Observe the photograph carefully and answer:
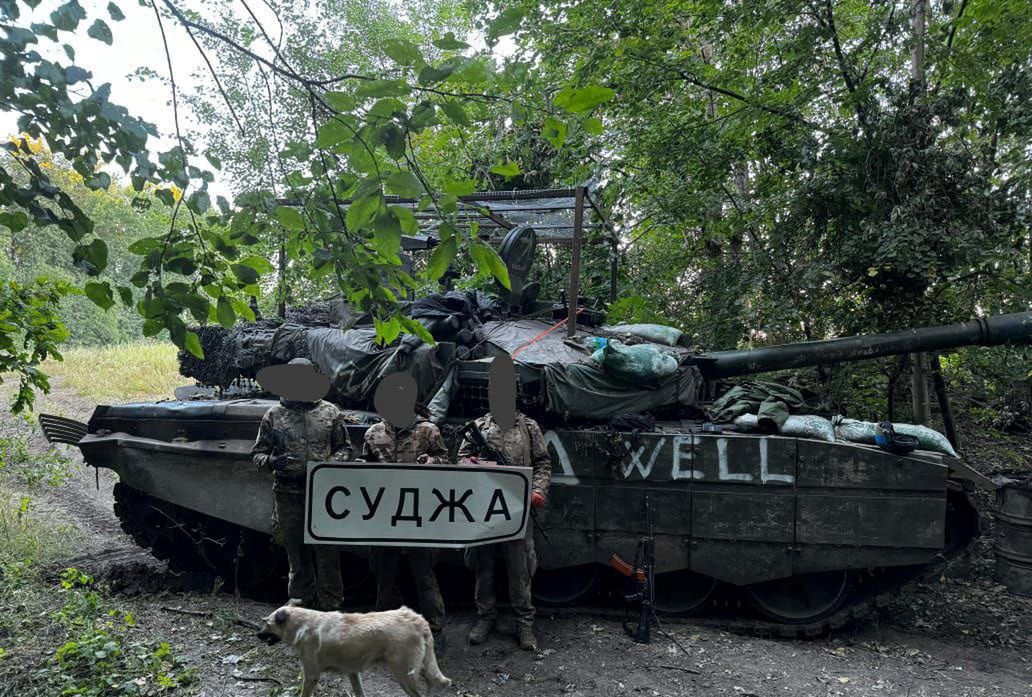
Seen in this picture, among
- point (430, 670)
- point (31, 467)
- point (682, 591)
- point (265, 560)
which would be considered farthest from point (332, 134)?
point (31, 467)

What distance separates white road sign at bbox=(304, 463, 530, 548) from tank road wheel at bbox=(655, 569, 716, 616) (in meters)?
2.51

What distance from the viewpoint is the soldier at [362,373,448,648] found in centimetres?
494

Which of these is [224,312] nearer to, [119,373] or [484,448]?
[484,448]

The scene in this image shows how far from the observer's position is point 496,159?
13375mm

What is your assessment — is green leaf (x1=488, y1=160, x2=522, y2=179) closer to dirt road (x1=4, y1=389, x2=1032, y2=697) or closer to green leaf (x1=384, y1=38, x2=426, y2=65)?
green leaf (x1=384, y1=38, x2=426, y2=65)

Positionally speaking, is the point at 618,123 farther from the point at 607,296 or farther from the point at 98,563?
the point at 98,563

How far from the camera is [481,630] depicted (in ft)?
17.4

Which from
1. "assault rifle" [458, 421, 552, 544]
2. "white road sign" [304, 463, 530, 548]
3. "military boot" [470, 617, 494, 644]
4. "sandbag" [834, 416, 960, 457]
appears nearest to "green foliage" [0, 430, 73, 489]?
"military boot" [470, 617, 494, 644]

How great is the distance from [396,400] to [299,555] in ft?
4.79

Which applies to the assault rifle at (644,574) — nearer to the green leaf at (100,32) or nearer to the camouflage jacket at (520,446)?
the camouflage jacket at (520,446)

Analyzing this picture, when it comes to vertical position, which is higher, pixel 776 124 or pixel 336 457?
pixel 776 124

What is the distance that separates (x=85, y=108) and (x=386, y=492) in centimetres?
242

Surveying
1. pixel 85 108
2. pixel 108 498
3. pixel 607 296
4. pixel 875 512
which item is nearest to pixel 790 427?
pixel 875 512

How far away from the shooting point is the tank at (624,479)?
5.48 m
